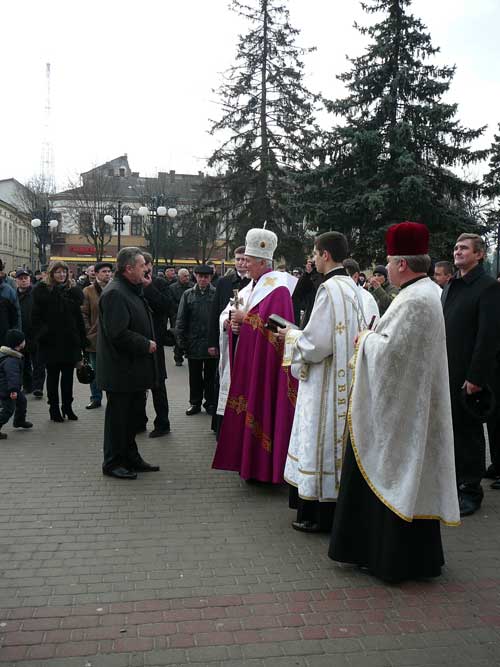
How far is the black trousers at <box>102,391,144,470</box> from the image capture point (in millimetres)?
6270

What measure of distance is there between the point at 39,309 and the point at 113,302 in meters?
3.21

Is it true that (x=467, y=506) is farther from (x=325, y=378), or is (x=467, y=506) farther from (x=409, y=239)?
(x=409, y=239)

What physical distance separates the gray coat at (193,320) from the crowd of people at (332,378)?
6 cm

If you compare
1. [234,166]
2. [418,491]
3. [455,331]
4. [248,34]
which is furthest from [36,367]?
[248,34]

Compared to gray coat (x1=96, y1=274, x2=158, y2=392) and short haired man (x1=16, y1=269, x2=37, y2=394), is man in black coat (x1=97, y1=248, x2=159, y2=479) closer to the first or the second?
gray coat (x1=96, y1=274, x2=158, y2=392)

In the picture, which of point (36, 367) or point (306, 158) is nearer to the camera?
point (36, 367)

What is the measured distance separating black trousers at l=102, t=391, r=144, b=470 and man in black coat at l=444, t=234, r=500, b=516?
10.1ft

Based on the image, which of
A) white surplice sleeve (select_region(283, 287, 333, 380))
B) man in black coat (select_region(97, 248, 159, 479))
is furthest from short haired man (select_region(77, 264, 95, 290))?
white surplice sleeve (select_region(283, 287, 333, 380))

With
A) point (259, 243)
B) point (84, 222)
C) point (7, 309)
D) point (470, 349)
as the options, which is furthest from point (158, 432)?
point (84, 222)

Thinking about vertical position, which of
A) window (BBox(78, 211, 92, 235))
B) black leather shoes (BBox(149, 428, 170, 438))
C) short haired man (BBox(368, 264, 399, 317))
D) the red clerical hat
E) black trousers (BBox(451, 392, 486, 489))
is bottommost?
black leather shoes (BBox(149, 428, 170, 438))

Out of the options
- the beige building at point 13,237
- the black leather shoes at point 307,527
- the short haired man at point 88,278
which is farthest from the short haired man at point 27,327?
the beige building at point 13,237

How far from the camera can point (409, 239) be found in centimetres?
408

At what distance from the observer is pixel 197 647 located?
11.0 ft

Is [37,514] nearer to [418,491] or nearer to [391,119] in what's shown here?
[418,491]
